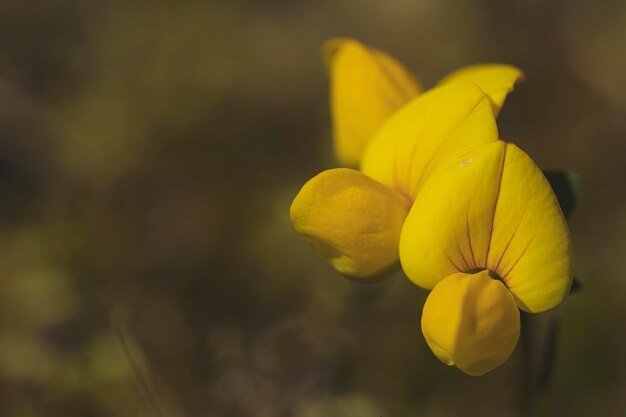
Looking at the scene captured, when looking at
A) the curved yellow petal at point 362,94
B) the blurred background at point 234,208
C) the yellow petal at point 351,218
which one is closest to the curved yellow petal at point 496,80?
the curved yellow petal at point 362,94

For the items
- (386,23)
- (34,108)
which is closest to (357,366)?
(34,108)

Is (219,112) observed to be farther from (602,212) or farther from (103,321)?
(602,212)

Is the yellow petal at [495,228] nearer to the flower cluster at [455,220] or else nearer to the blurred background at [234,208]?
the flower cluster at [455,220]

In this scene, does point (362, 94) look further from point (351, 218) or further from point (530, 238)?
point (530, 238)

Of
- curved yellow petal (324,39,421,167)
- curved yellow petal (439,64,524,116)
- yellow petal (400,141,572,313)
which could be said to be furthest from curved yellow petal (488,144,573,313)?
curved yellow petal (324,39,421,167)

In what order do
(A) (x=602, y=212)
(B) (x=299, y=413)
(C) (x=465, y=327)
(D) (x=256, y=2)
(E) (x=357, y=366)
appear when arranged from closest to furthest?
(C) (x=465, y=327) → (B) (x=299, y=413) → (E) (x=357, y=366) → (A) (x=602, y=212) → (D) (x=256, y=2)

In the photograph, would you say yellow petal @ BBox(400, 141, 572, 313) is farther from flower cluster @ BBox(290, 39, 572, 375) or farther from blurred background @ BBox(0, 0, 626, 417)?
blurred background @ BBox(0, 0, 626, 417)

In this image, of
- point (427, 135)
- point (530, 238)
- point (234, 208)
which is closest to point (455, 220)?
point (530, 238)
